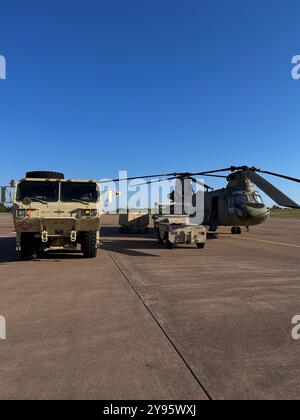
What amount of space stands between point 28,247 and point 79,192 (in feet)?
8.10

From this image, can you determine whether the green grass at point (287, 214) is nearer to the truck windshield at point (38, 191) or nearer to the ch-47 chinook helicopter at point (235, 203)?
the ch-47 chinook helicopter at point (235, 203)

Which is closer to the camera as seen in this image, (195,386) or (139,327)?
(195,386)

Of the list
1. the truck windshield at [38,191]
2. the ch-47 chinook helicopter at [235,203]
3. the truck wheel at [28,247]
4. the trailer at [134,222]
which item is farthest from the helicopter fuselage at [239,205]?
the truck wheel at [28,247]

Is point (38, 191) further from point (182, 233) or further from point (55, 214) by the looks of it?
point (182, 233)

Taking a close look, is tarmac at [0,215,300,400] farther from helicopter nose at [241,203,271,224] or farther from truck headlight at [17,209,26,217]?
helicopter nose at [241,203,271,224]

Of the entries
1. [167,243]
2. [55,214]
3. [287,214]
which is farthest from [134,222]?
[287,214]

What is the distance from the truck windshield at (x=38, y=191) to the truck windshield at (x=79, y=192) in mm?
265

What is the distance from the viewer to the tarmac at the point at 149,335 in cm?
368

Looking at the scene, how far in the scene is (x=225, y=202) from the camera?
2127cm

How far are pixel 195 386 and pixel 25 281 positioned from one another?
20.9ft

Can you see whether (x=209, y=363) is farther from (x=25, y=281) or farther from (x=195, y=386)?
(x=25, y=281)

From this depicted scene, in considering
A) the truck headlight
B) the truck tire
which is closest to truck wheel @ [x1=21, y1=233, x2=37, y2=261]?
the truck headlight

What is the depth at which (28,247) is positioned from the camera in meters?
12.7

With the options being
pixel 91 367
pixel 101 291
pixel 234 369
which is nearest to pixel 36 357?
pixel 91 367
